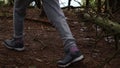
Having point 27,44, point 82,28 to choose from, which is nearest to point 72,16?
point 82,28

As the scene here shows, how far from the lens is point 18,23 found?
4.33 meters

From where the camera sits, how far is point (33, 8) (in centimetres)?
768

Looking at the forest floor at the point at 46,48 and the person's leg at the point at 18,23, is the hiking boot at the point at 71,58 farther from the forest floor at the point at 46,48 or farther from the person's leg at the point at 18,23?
the person's leg at the point at 18,23

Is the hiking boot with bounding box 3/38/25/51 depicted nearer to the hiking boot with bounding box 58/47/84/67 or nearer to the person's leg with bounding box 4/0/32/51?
the person's leg with bounding box 4/0/32/51

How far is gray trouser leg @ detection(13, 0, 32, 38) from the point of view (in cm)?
421

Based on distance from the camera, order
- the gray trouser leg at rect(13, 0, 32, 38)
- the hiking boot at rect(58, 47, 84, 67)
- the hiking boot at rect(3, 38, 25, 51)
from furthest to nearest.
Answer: the hiking boot at rect(3, 38, 25, 51) < the gray trouser leg at rect(13, 0, 32, 38) < the hiking boot at rect(58, 47, 84, 67)

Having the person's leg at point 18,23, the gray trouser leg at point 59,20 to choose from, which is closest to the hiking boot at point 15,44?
the person's leg at point 18,23

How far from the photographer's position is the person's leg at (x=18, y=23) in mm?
4219

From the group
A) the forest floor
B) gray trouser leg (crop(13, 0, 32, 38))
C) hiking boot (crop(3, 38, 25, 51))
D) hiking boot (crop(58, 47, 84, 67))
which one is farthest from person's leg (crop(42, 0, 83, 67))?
hiking boot (crop(3, 38, 25, 51))

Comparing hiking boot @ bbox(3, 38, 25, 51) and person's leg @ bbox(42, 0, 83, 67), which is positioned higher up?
person's leg @ bbox(42, 0, 83, 67)

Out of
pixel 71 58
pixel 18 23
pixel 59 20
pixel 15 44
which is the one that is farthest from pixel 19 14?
pixel 71 58

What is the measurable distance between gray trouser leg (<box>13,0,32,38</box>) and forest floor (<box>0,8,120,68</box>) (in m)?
0.31

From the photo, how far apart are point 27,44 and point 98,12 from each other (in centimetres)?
111

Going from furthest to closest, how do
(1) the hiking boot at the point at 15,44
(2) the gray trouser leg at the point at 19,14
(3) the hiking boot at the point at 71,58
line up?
(1) the hiking boot at the point at 15,44
(2) the gray trouser leg at the point at 19,14
(3) the hiking boot at the point at 71,58
